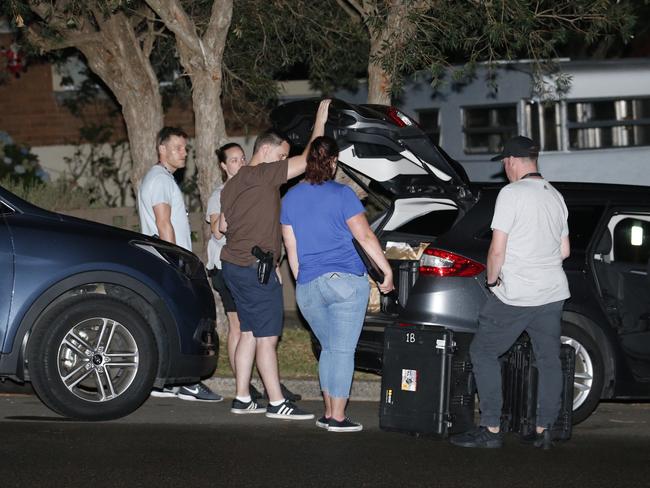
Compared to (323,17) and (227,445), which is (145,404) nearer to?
(227,445)

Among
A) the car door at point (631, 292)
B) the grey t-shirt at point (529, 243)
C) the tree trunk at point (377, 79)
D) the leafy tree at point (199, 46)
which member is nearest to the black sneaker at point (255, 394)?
the grey t-shirt at point (529, 243)

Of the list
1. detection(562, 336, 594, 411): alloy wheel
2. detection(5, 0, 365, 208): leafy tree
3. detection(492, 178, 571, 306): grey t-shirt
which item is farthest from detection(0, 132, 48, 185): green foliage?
detection(492, 178, 571, 306): grey t-shirt

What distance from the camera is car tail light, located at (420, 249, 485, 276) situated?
741 cm

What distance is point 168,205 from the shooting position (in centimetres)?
873

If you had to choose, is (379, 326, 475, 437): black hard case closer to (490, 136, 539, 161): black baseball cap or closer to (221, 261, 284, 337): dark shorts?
(221, 261, 284, 337): dark shorts

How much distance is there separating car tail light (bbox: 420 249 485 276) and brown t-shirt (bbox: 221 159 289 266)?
41.3 inches

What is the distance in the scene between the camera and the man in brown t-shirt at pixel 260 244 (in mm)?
7719

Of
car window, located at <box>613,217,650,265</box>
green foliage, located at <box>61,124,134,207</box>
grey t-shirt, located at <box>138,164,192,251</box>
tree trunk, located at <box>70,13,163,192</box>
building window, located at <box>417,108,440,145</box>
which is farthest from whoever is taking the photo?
building window, located at <box>417,108,440,145</box>

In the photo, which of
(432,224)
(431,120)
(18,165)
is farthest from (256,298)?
(431,120)

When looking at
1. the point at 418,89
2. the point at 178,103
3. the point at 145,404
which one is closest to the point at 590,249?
the point at 145,404

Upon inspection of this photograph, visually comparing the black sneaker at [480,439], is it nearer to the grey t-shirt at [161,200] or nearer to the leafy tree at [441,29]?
the grey t-shirt at [161,200]

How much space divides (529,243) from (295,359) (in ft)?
12.0

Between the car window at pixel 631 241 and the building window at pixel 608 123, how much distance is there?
370 inches

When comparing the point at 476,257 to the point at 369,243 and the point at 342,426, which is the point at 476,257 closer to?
the point at 369,243
